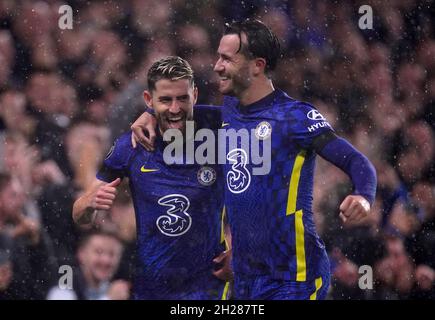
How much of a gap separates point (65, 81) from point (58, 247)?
32.3 inches

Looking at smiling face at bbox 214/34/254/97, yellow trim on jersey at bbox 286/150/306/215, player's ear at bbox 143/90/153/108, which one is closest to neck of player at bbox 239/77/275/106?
smiling face at bbox 214/34/254/97

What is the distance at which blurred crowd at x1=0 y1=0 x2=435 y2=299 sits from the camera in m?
4.10

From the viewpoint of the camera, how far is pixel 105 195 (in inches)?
160

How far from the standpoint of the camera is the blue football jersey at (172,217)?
4043 millimetres

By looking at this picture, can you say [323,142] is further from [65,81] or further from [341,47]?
[65,81]

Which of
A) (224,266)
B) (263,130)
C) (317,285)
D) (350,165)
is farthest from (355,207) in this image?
(224,266)

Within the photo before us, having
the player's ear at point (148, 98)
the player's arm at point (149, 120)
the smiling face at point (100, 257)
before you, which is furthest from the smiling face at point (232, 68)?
the smiling face at point (100, 257)

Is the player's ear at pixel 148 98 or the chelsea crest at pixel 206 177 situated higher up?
the player's ear at pixel 148 98

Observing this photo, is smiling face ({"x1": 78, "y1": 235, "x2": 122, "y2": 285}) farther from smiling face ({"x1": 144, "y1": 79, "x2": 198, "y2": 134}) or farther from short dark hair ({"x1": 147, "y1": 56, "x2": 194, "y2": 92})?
short dark hair ({"x1": 147, "y1": 56, "x2": 194, "y2": 92})

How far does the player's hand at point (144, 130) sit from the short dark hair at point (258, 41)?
555 mm

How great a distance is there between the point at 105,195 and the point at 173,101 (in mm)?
569

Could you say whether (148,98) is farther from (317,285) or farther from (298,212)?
(317,285)

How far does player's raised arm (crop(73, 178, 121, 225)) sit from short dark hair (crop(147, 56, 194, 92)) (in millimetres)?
521

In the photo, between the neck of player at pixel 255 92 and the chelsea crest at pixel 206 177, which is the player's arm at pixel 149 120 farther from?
the chelsea crest at pixel 206 177
